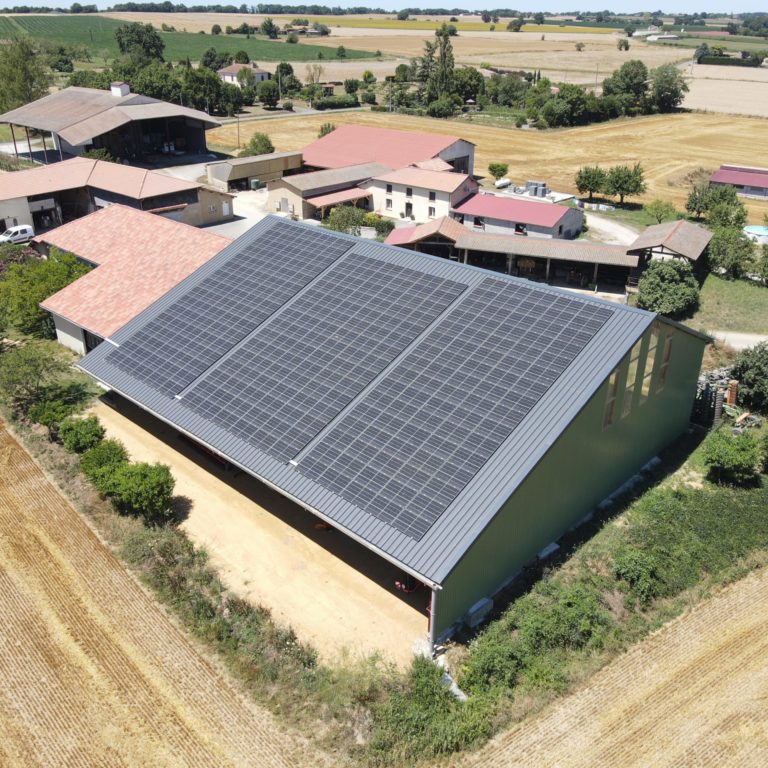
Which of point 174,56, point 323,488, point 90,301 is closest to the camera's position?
point 323,488

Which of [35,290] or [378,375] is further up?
[378,375]

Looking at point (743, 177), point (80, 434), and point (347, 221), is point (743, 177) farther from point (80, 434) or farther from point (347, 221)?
point (80, 434)

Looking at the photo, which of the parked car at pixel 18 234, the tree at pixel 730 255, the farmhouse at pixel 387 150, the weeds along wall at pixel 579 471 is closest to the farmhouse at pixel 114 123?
the farmhouse at pixel 387 150

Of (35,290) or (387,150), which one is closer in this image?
(35,290)

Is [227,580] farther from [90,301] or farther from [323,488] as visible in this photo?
[90,301]

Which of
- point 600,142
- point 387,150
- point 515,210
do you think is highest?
point 387,150

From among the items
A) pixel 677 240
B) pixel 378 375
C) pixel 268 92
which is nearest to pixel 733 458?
pixel 378 375

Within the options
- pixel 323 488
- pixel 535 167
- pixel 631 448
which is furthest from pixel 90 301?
pixel 535 167
